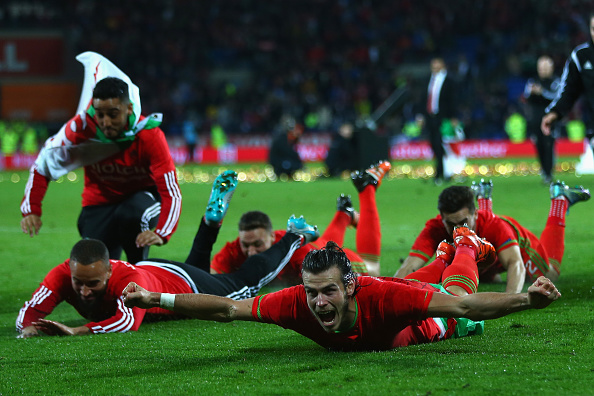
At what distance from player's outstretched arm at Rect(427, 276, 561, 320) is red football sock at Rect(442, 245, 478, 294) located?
2.34 feet

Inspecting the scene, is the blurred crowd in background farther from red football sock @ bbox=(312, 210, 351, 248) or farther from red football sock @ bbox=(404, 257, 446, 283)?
red football sock @ bbox=(404, 257, 446, 283)

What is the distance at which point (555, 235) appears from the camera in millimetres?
6613

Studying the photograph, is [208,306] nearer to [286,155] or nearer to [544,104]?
[544,104]

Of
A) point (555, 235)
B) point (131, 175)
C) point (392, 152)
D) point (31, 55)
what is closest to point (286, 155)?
point (392, 152)

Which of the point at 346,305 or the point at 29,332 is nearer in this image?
the point at 346,305

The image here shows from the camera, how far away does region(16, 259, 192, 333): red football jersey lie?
16.6ft

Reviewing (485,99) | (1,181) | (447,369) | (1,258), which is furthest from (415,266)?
(485,99)

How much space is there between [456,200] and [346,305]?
1779 millimetres

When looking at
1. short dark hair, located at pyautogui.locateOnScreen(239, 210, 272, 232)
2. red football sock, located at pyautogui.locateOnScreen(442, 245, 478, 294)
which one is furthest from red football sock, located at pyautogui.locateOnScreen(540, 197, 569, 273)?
short dark hair, located at pyautogui.locateOnScreen(239, 210, 272, 232)

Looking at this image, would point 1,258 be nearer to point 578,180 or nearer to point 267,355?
point 267,355

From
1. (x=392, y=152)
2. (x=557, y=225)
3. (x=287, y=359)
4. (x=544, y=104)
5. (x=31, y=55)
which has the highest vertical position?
(x=31, y=55)

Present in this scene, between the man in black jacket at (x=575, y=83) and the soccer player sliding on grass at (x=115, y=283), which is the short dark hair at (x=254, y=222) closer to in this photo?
the soccer player sliding on grass at (x=115, y=283)

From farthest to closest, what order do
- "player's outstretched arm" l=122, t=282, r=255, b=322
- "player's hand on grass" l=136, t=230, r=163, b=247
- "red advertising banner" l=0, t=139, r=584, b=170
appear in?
"red advertising banner" l=0, t=139, r=584, b=170 → "player's hand on grass" l=136, t=230, r=163, b=247 → "player's outstretched arm" l=122, t=282, r=255, b=322

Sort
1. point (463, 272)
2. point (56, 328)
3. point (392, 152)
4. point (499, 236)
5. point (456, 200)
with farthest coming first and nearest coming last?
point (392, 152)
point (499, 236)
point (456, 200)
point (56, 328)
point (463, 272)
